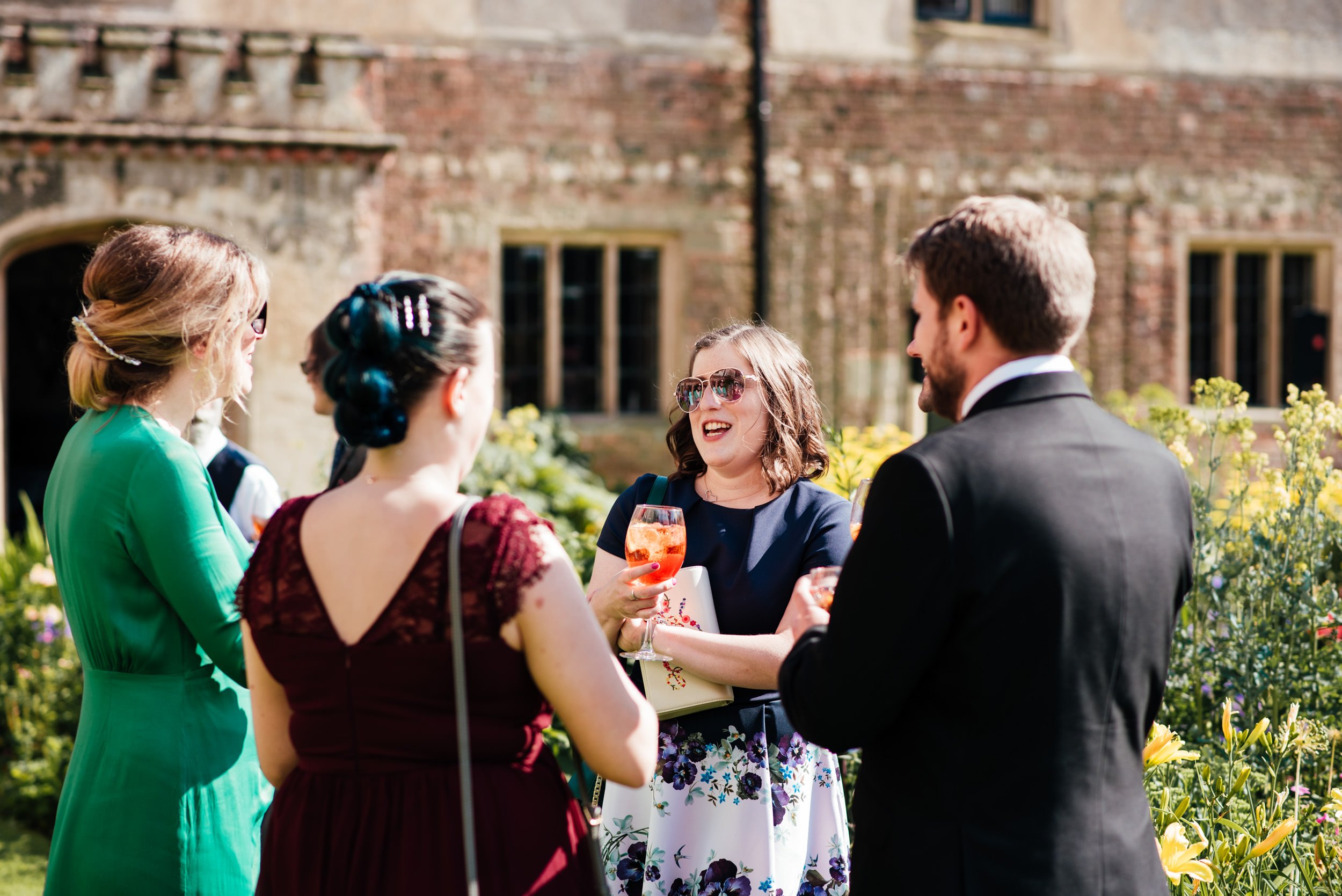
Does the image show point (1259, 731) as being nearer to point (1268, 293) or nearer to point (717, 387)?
point (717, 387)

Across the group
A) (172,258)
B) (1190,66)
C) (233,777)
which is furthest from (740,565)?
(1190,66)

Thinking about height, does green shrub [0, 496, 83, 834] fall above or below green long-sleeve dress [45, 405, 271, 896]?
below

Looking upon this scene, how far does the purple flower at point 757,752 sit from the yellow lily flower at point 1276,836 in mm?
1034

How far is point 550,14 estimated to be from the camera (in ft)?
35.0

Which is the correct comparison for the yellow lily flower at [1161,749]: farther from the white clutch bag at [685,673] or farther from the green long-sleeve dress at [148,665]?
the green long-sleeve dress at [148,665]

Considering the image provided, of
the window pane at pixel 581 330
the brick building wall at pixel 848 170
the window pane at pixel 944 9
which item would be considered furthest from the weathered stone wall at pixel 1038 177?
the window pane at pixel 581 330

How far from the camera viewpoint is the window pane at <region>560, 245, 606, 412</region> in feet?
37.1

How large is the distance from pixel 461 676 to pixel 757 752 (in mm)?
1107

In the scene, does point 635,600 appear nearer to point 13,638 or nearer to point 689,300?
point 13,638

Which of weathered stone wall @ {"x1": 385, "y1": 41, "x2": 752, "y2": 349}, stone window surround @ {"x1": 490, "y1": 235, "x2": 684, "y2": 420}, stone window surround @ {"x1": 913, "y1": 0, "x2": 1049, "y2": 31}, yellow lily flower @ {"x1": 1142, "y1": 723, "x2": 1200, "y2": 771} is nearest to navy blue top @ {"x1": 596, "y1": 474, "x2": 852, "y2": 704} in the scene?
yellow lily flower @ {"x1": 1142, "y1": 723, "x2": 1200, "y2": 771}

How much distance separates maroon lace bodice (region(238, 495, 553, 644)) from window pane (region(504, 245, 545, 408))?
9397 millimetres

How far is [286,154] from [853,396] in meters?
5.35

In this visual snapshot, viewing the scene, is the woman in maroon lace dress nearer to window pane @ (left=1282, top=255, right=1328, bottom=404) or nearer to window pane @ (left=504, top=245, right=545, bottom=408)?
window pane @ (left=1282, top=255, right=1328, bottom=404)

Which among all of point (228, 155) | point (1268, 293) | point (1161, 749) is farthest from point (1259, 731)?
point (1268, 293)
